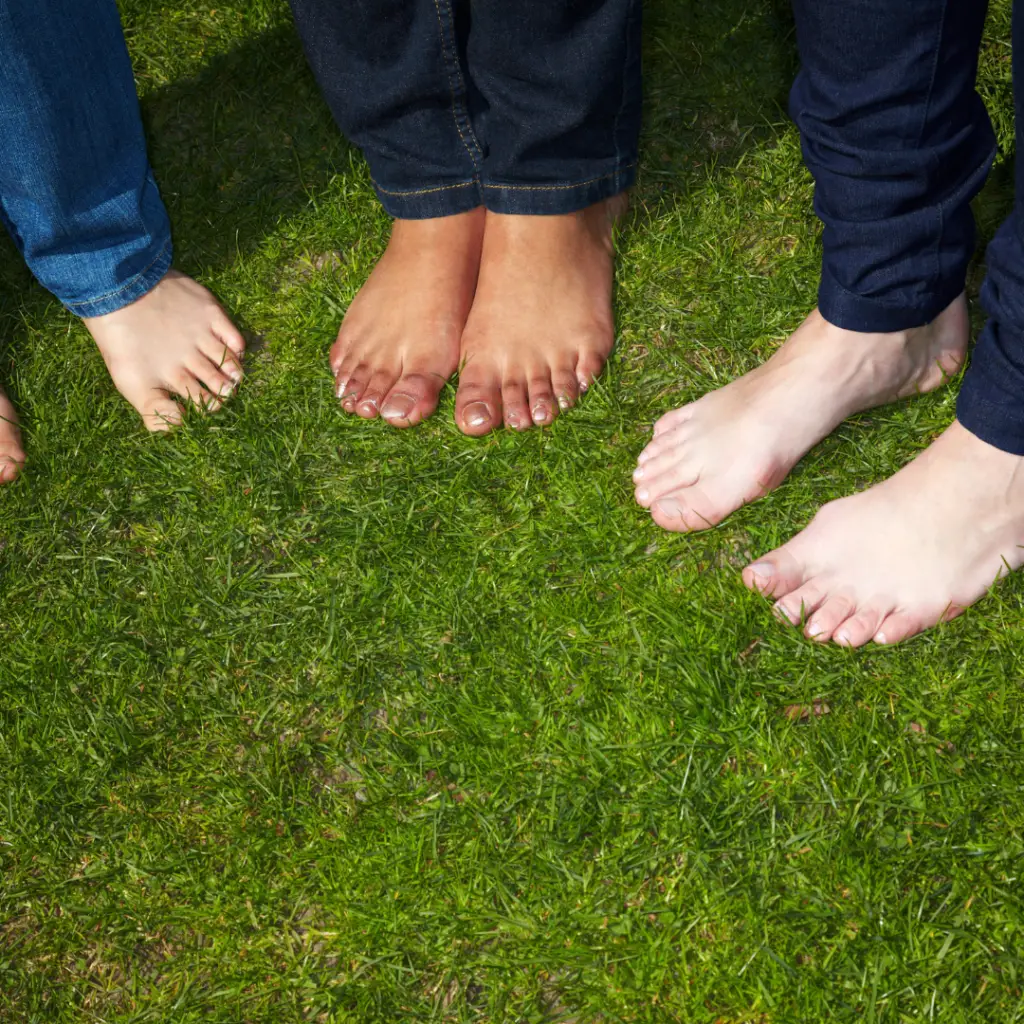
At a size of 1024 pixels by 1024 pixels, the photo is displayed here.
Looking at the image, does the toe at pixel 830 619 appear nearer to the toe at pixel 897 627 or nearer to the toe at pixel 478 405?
the toe at pixel 897 627

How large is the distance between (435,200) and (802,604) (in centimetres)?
110

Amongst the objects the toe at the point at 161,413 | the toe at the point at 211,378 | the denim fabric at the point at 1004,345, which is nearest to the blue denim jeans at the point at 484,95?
the toe at the point at 211,378

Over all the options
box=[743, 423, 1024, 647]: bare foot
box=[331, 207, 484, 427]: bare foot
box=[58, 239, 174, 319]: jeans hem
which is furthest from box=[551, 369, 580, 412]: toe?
box=[58, 239, 174, 319]: jeans hem

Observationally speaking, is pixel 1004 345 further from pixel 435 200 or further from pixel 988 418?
pixel 435 200

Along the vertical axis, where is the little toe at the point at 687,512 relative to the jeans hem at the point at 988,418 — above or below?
below

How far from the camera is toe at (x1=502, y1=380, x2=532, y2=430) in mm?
2100

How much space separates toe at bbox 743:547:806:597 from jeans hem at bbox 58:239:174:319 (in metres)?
1.41

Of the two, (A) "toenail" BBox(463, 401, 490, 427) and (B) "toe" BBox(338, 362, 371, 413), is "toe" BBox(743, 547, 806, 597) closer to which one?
(A) "toenail" BBox(463, 401, 490, 427)

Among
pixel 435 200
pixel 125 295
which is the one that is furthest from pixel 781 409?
pixel 125 295

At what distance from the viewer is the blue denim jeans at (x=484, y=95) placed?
72.4 inches

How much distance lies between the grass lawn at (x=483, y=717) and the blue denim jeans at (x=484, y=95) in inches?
12.0

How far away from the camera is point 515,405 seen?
210cm

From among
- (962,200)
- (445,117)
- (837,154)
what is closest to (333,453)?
(445,117)

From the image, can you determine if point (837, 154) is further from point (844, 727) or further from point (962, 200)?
point (844, 727)
